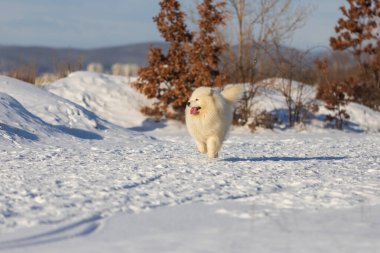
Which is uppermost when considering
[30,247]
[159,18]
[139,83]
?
[159,18]

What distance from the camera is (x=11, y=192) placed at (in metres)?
5.50

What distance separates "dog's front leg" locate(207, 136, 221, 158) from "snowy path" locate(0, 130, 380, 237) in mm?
127

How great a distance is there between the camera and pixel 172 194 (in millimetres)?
5559

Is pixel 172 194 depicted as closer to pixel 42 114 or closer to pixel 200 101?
pixel 200 101

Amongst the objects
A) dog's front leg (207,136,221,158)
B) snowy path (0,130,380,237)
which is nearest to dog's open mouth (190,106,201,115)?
dog's front leg (207,136,221,158)

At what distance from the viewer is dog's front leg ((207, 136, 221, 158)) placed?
788 centimetres

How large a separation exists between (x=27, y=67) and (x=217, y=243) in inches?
651

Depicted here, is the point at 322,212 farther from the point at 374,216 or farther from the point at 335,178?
the point at 335,178

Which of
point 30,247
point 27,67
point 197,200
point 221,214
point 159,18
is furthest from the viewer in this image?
point 27,67

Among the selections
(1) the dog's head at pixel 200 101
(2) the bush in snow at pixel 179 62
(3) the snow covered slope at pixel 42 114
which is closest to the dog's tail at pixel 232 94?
(1) the dog's head at pixel 200 101

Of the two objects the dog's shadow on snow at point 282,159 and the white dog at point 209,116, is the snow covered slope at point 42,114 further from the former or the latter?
the dog's shadow on snow at point 282,159

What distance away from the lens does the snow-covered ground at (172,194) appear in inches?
158

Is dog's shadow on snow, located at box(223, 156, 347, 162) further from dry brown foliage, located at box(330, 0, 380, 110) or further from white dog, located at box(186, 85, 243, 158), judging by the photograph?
dry brown foliage, located at box(330, 0, 380, 110)

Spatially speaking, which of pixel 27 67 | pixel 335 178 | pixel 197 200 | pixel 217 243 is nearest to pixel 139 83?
pixel 27 67
